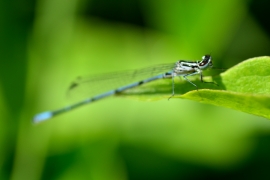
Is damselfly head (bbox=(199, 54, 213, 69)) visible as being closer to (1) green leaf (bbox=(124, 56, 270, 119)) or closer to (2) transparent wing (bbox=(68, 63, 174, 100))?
(2) transparent wing (bbox=(68, 63, 174, 100))

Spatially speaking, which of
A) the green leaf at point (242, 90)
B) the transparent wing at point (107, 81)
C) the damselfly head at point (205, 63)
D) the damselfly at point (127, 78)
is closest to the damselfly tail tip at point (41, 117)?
the damselfly at point (127, 78)

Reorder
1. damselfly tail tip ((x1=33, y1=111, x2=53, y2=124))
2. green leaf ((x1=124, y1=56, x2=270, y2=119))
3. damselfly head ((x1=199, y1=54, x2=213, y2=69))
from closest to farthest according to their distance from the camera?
green leaf ((x1=124, y1=56, x2=270, y2=119))
damselfly head ((x1=199, y1=54, x2=213, y2=69))
damselfly tail tip ((x1=33, y1=111, x2=53, y2=124))

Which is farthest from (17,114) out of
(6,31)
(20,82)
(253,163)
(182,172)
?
(253,163)

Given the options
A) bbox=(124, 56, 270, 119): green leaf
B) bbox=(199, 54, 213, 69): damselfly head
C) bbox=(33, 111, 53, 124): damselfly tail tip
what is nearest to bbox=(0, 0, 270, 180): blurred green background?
bbox=(33, 111, 53, 124): damselfly tail tip

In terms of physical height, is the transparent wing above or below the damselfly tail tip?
above

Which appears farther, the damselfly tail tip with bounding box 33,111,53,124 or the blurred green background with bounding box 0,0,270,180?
the damselfly tail tip with bounding box 33,111,53,124

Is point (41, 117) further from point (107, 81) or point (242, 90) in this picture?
point (242, 90)

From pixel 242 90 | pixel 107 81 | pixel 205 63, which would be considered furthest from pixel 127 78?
pixel 242 90

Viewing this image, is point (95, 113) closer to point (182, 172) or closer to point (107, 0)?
point (182, 172)
